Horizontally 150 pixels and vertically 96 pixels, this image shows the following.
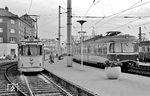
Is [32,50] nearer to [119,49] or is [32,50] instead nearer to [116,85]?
[119,49]

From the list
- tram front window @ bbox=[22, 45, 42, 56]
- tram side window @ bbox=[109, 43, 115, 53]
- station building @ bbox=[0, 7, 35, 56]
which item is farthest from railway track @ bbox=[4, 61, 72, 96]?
station building @ bbox=[0, 7, 35, 56]

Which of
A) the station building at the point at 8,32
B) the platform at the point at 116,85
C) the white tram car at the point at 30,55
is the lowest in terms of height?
the platform at the point at 116,85

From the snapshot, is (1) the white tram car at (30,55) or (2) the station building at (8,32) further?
(2) the station building at (8,32)

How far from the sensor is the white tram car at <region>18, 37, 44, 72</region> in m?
20.8

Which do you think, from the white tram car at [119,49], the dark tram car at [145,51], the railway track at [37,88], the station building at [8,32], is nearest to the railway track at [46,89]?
the railway track at [37,88]

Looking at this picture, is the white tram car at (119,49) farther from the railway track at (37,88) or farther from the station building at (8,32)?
the station building at (8,32)

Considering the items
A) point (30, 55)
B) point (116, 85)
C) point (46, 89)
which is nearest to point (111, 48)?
point (30, 55)

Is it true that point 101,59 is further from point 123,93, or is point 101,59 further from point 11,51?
point 11,51

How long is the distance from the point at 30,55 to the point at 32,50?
56 centimetres

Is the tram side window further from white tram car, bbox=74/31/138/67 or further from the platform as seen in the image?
the platform

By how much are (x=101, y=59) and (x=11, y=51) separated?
60.2 metres

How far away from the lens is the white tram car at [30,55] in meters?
20.8

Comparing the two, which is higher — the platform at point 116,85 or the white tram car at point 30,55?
the white tram car at point 30,55

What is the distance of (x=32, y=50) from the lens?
21.5 metres
